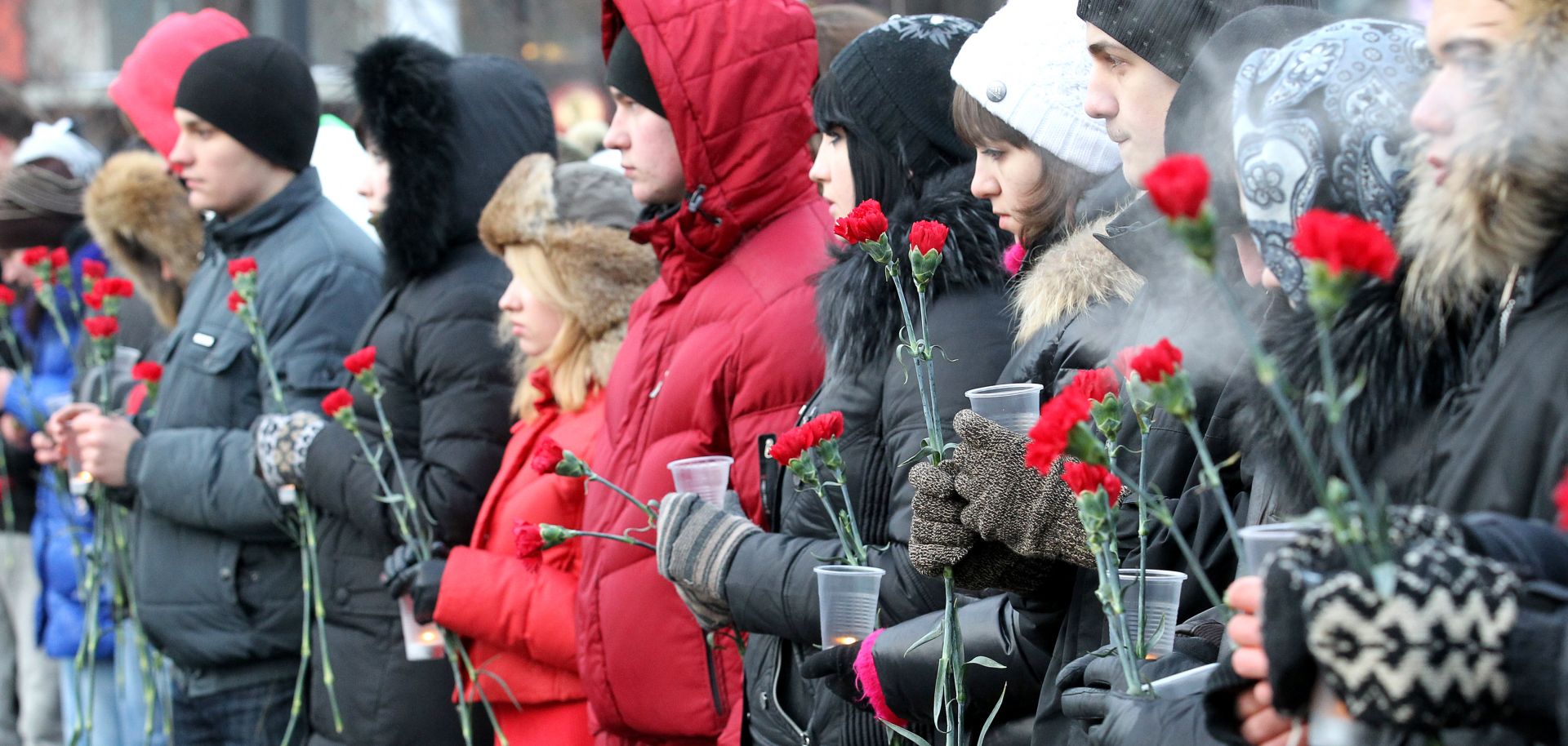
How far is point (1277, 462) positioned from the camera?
→ 1.78m

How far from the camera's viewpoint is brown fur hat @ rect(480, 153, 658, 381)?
406cm

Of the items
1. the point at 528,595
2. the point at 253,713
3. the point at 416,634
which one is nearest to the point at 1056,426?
the point at 528,595

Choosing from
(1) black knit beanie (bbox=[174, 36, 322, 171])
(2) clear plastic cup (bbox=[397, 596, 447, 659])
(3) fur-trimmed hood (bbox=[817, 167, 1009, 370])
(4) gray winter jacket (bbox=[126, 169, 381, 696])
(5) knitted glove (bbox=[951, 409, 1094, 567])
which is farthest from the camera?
(1) black knit beanie (bbox=[174, 36, 322, 171])

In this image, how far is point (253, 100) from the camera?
498cm

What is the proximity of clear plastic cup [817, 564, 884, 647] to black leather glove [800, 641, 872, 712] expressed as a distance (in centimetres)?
1

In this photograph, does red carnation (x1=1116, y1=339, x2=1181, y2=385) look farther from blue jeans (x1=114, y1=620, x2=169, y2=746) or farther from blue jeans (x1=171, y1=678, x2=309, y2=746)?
blue jeans (x1=114, y1=620, x2=169, y2=746)

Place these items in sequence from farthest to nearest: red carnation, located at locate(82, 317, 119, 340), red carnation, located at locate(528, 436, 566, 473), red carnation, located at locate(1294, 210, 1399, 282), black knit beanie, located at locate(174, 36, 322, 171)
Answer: black knit beanie, located at locate(174, 36, 322, 171), red carnation, located at locate(82, 317, 119, 340), red carnation, located at locate(528, 436, 566, 473), red carnation, located at locate(1294, 210, 1399, 282)

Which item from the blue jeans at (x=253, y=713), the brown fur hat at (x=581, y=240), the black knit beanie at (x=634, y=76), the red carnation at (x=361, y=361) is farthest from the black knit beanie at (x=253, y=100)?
the black knit beanie at (x=634, y=76)

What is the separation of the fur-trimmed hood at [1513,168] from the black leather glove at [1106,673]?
0.52 meters

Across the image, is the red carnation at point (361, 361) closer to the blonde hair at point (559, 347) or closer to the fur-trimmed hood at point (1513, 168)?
the blonde hair at point (559, 347)

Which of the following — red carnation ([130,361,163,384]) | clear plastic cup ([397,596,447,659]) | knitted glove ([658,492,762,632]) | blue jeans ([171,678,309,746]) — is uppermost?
knitted glove ([658,492,762,632])

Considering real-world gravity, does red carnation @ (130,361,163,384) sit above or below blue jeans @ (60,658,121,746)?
above

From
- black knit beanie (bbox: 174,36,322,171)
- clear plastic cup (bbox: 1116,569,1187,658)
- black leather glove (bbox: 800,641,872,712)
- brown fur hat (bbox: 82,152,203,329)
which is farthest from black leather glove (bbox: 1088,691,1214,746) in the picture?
brown fur hat (bbox: 82,152,203,329)

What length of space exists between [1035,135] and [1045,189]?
86 millimetres
